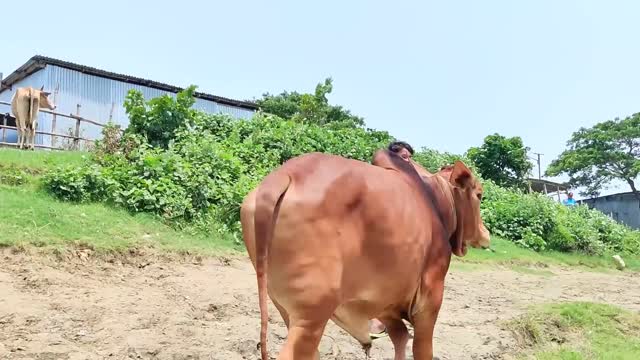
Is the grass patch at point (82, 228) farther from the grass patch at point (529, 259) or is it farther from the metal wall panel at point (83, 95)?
the metal wall panel at point (83, 95)

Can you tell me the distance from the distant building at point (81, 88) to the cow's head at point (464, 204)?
68.4ft

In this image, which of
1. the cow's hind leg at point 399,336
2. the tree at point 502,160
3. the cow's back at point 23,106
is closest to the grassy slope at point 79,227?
the cow's hind leg at point 399,336

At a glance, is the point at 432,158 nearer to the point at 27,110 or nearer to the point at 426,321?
the point at 27,110

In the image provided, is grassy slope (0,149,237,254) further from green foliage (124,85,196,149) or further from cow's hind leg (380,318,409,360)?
cow's hind leg (380,318,409,360)

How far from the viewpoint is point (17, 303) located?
20.8 feet

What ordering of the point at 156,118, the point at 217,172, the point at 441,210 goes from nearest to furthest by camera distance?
the point at 441,210, the point at 217,172, the point at 156,118

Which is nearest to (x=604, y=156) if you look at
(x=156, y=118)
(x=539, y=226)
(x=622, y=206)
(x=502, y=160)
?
(x=622, y=206)

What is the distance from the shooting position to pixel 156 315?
6582 mm

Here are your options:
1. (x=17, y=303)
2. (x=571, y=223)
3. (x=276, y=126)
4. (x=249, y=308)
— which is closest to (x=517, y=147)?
(x=571, y=223)

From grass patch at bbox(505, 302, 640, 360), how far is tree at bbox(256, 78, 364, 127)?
19.3 m

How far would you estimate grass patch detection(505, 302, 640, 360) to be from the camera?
7156 millimetres

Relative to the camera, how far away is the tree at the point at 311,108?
96.5 feet

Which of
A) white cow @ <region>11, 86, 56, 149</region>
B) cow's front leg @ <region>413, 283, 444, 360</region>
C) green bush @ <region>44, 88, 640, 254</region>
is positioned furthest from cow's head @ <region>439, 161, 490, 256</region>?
white cow @ <region>11, 86, 56, 149</region>

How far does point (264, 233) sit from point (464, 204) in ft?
6.32
